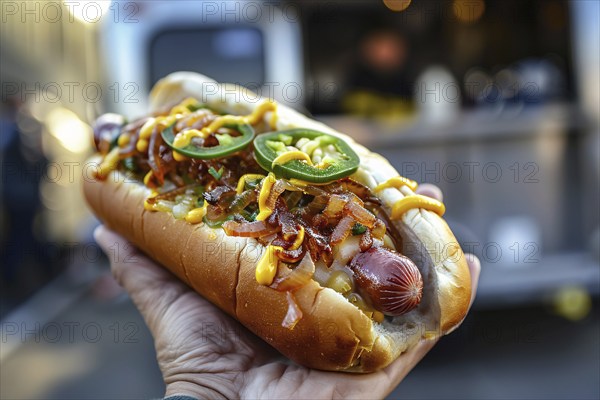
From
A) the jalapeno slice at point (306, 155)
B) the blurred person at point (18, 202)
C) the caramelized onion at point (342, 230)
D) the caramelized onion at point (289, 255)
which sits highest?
the jalapeno slice at point (306, 155)

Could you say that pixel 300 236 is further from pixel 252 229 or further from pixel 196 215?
pixel 196 215

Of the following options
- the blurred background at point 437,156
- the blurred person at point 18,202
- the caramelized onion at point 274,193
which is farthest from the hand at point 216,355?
the blurred person at point 18,202

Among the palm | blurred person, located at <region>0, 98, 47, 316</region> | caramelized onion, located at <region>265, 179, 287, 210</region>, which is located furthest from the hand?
blurred person, located at <region>0, 98, 47, 316</region>

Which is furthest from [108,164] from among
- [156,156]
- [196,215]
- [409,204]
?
[409,204]

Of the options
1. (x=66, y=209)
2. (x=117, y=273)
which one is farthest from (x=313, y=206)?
(x=66, y=209)

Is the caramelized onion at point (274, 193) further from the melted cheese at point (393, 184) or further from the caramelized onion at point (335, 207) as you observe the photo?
the melted cheese at point (393, 184)

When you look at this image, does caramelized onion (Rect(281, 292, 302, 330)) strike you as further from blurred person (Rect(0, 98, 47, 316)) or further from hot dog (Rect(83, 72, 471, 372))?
blurred person (Rect(0, 98, 47, 316))
